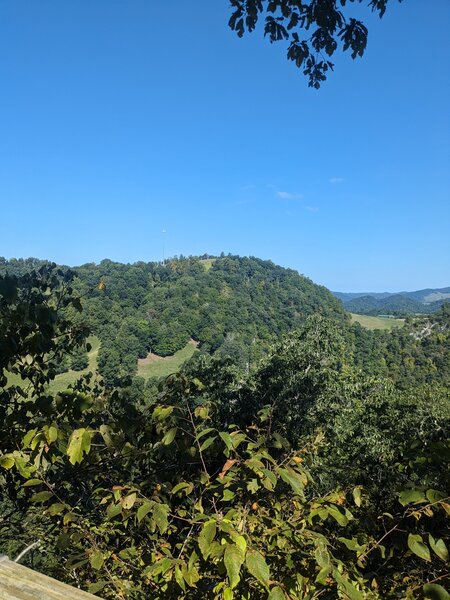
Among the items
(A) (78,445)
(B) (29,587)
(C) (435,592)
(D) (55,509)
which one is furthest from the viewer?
(D) (55,509)

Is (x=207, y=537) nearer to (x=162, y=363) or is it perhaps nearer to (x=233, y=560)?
(x=233, y=560)

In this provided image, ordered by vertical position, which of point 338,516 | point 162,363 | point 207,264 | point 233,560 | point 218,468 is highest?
point 207,264

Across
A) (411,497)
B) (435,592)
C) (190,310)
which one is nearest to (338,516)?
(411,497)

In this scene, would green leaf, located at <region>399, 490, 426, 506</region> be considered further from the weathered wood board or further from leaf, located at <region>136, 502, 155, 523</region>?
the weathered wood board

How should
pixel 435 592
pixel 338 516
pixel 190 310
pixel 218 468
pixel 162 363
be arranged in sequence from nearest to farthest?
pixel 435 592
pixel 338 516
pixel 218 468
pixel 162 363
pixel 190 310

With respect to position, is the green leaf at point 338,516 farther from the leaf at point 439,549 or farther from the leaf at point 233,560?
the leaf at point 233,560

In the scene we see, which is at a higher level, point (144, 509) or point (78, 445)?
point (78, 445)
